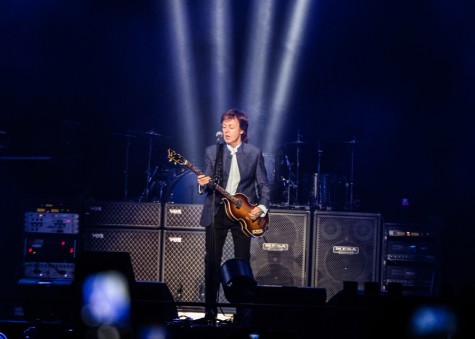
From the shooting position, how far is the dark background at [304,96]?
35.7 ft

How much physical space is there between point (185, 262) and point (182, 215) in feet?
2.02

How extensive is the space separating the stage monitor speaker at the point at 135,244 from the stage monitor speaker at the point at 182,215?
21cm

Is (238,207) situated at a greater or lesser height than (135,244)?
greater

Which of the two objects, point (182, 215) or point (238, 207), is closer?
point (238, 207)

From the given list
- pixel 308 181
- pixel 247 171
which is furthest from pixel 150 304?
pixel 308 181

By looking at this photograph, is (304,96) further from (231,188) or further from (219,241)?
(219,241)

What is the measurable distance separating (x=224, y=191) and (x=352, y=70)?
4954mm

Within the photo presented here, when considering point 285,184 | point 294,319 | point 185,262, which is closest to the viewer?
point 294,319

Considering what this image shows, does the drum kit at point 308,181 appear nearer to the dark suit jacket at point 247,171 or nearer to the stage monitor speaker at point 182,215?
the stage monitor speaker at point 182,215

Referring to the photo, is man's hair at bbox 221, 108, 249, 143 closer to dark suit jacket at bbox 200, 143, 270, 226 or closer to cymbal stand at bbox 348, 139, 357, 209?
dark suit jacket at bbox 200, 143, 270, 226

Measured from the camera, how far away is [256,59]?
11289 mm

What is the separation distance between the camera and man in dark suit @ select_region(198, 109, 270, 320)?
7.04 meters

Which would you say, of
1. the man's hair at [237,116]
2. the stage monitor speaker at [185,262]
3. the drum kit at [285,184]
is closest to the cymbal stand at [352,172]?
the drum kit at [285,184]

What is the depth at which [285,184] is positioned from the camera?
994 cm
